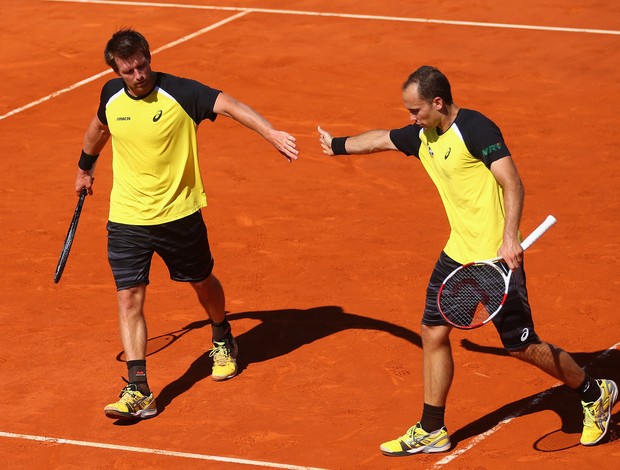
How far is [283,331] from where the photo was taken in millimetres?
10992

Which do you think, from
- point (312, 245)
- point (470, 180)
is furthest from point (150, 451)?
point (312, 245)

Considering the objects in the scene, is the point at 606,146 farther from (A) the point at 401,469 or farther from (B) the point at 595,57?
(A) the point at 401,469

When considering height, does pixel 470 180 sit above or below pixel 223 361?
above

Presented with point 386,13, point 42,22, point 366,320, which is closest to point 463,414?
point 366,320

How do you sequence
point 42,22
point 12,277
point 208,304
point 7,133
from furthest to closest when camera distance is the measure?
1. point 42,22
2. point 7,133
3. point 12,277
4. point 208,304

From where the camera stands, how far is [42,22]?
21.5m

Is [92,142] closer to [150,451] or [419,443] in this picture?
[150,451]

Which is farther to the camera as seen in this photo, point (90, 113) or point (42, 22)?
point (42, 22)

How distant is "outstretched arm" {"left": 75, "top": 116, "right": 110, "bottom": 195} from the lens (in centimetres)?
975

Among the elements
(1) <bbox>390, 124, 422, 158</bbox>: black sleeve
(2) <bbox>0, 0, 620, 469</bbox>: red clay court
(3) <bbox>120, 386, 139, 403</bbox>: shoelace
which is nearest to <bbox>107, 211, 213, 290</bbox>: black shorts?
(3) <bbox>120, 386, 139, 403</bbox>: shoelace

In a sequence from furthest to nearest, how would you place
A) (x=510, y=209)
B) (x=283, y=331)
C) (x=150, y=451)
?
1. (x=283, y=331)
2. (x=150, y=451)
3. (x=510, y=209)

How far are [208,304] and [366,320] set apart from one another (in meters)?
1.60

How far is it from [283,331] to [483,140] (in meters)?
3.46

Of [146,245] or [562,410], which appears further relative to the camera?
[146,245]
